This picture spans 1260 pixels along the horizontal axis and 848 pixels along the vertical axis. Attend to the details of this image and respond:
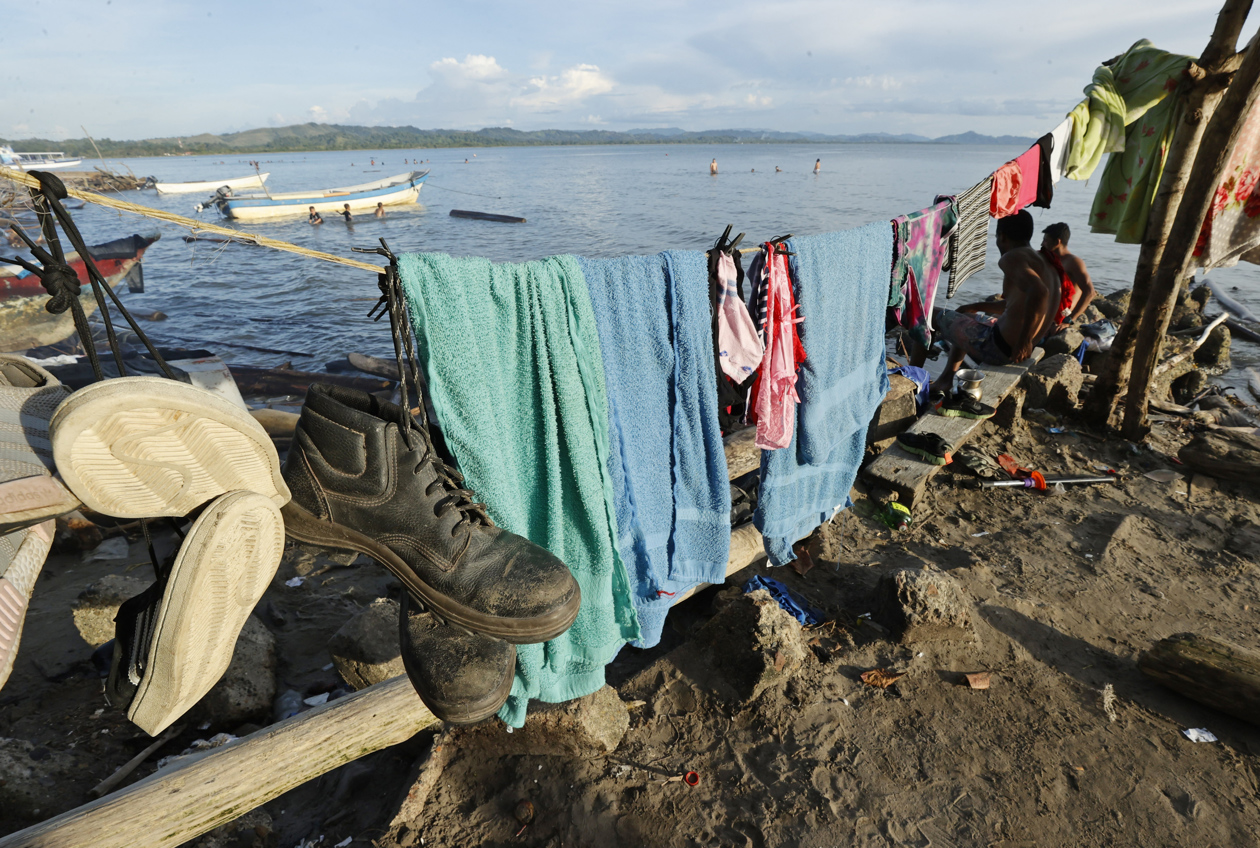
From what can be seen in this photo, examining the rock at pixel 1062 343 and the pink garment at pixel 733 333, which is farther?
the rock at pixel 1062 343

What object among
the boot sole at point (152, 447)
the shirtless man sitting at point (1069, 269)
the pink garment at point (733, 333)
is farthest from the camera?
the shirtless man sitting at point (1069, 269)

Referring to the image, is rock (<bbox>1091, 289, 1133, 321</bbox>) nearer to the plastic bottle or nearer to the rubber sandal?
the plastic bottle

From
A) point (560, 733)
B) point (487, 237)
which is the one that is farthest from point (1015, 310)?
point (487, 237)

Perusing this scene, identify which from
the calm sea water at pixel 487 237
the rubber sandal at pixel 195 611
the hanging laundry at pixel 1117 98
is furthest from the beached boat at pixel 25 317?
the hanging laundry at pixel 1117 98

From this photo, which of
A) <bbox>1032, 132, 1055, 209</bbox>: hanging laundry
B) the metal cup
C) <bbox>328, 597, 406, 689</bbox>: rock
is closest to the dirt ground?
<bbox>328, 597, 406, 689</bbox>: rock

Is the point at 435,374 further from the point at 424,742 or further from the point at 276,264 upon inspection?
the point at 276,264

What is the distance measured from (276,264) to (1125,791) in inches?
1002

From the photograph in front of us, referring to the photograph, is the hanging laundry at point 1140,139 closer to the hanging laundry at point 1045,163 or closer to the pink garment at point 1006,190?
the hanging laundry at point 1045,163

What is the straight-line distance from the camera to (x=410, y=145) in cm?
13638

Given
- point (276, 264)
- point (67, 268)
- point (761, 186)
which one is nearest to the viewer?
point (67, 268)

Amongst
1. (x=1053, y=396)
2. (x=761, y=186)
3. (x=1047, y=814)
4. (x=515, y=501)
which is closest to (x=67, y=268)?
(x=515, y=501)

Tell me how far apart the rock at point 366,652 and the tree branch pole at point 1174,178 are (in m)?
6.60

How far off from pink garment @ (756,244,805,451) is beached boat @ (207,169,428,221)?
31.7 m

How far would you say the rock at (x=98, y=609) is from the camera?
3.64 meters
